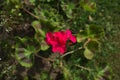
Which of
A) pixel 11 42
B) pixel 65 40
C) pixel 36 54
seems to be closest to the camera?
pixel 65 40

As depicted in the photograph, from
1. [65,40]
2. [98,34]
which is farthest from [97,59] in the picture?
[65,40]

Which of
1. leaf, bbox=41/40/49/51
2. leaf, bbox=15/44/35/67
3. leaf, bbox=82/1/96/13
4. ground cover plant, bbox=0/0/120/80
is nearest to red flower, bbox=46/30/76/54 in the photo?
ground cover plant, bbox=0/0/120/80

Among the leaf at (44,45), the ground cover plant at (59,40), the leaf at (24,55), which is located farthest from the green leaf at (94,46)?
the leaf at (24,55)

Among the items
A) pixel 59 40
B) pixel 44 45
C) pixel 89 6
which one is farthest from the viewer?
pixel 89 6

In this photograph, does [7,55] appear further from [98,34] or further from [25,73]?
[98,34]

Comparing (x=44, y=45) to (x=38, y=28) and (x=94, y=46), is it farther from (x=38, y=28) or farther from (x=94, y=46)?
(x=94, y=46)

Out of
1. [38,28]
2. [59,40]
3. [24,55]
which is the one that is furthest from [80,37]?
[24,55]

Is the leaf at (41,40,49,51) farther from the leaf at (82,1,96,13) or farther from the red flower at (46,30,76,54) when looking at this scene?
the leaf at (82,1,96,13)

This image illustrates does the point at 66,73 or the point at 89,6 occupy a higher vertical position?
the point at 89,6

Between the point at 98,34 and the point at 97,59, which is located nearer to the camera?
the point at 98,34
